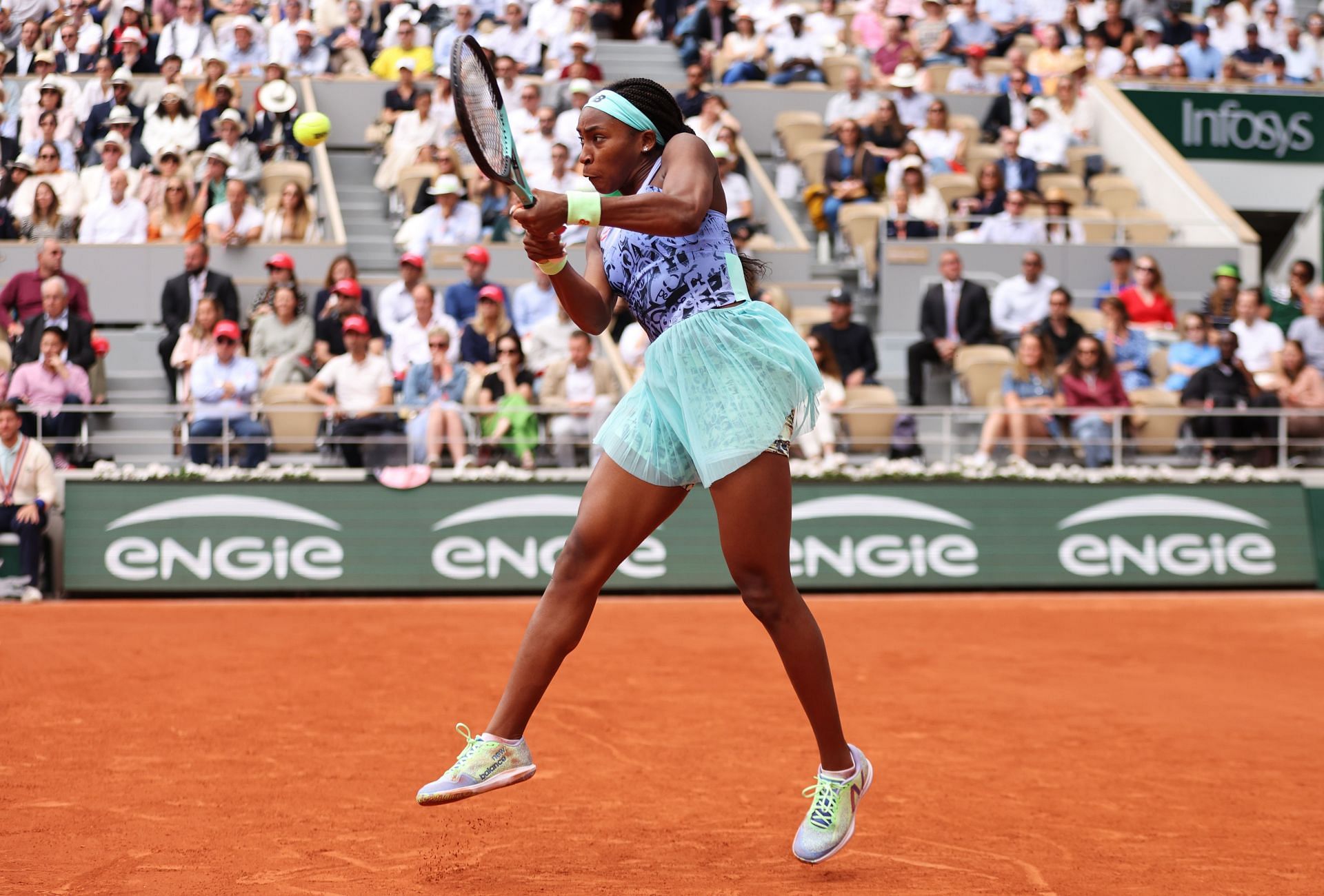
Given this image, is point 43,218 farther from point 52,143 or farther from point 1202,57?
point 1202,57

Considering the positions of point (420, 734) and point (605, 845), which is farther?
point (420, 734)

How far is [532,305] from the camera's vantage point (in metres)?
13.5

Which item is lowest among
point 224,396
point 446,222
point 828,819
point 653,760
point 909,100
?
point 653,760

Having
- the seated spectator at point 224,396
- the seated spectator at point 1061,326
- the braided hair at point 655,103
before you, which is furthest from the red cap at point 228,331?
the braided hair at point 655,103

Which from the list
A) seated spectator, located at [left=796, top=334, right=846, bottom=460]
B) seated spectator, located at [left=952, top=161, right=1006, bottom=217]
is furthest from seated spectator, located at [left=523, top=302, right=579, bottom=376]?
seated spectator, located at [left=952, top=161, right=1006, bottom=217]

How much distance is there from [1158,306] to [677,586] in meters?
6.23

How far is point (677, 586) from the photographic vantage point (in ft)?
39.1

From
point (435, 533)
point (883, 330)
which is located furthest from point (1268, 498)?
point (435, 533)

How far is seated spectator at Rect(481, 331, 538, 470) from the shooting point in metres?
12.1

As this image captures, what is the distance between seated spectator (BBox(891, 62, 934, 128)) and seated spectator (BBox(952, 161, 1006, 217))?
1825 mm

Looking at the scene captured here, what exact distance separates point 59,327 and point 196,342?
3.54ft

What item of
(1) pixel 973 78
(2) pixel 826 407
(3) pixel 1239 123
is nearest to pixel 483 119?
(2) pixel 826 407

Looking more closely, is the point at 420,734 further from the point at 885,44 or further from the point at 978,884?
the point at 885,44

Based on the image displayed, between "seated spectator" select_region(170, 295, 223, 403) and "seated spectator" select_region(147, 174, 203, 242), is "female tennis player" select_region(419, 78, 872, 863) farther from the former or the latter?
"seated spectator" select_region(147, 174, 203, 242)
